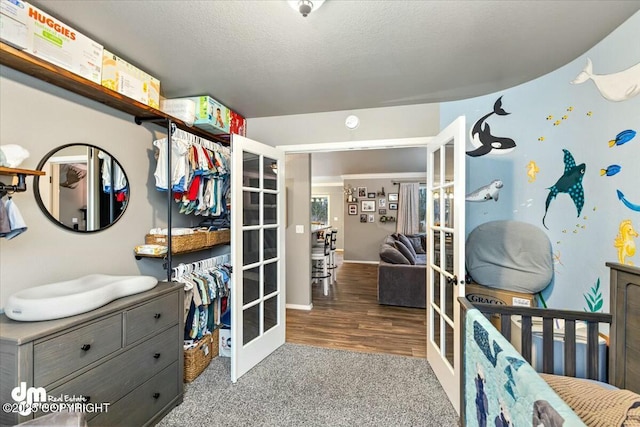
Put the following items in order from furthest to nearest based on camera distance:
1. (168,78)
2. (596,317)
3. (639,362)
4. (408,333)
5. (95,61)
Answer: (408,333) → (168,78) → (95,61) → (596,317) → (639,362)

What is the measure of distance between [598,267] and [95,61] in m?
3.38

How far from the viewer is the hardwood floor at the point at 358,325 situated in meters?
2.96

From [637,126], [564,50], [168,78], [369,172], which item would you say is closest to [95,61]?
[168,78]

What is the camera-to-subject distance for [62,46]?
154cm

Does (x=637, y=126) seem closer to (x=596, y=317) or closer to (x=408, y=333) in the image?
(x=596, y=317)

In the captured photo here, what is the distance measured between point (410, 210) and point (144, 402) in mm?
6786

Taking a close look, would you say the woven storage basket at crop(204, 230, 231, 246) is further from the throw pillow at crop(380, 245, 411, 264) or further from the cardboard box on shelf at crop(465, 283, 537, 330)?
the throw pillow at crop(380, 245, 411, 264)

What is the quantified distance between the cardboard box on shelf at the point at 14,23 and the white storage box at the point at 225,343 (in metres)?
2.43

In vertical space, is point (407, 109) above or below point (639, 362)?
above

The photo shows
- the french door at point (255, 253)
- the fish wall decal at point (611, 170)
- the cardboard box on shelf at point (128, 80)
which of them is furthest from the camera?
the french door at point (255, 253)

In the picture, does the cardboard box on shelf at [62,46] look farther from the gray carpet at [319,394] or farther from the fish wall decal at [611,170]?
the fish wall decal at [611,170]

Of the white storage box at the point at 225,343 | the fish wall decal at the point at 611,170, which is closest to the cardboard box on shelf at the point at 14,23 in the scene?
the white storage box at the point at 225,343

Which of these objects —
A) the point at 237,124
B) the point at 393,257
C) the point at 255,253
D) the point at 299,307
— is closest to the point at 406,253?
the point at 393,257

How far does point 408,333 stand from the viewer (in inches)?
128
